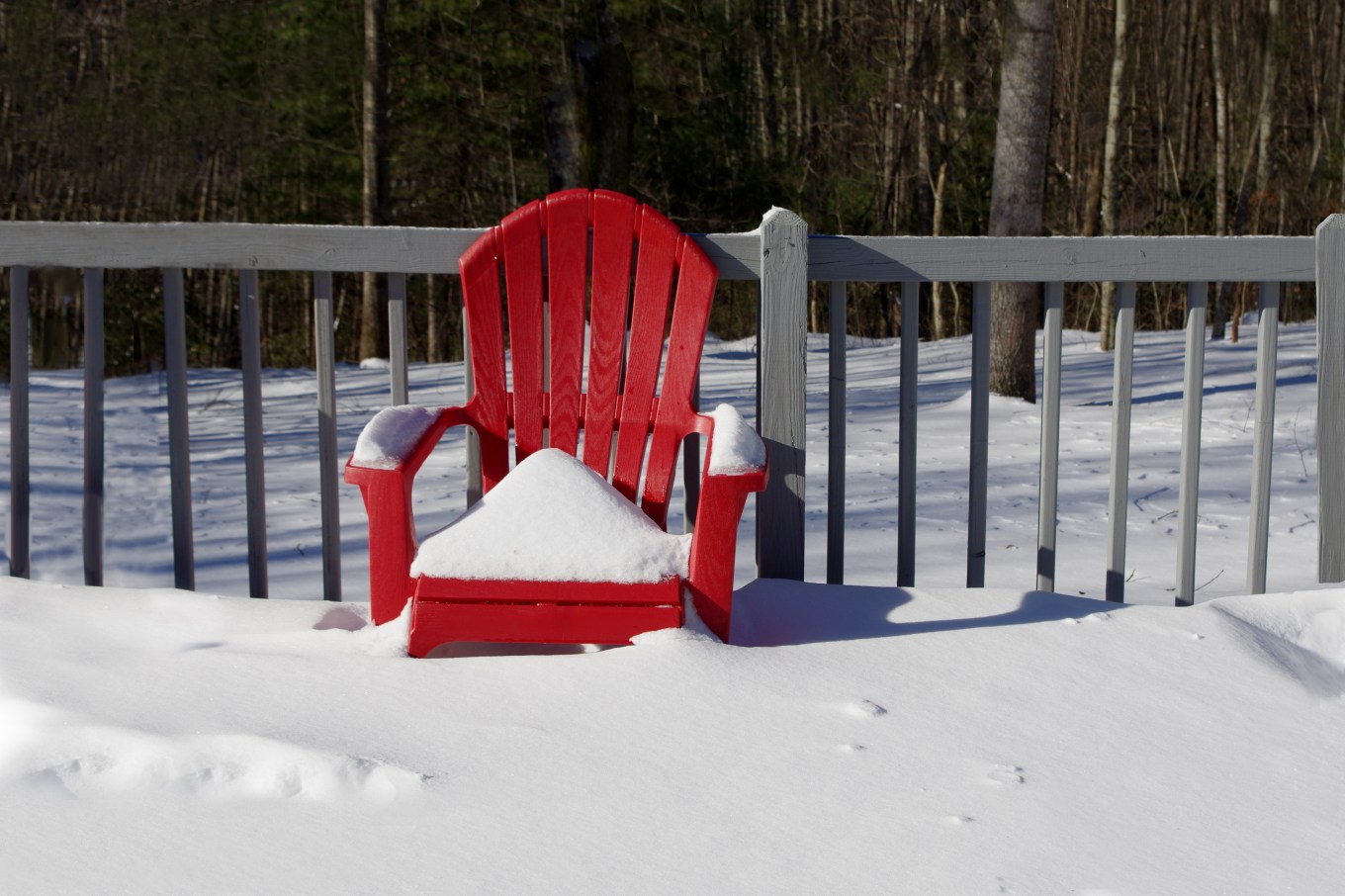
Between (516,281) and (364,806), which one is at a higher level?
(516,281)

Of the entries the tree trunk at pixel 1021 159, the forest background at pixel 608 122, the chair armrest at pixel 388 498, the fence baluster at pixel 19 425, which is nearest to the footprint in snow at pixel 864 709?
the chair armrest at pixel 388 498

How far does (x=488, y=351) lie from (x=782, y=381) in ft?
2.24

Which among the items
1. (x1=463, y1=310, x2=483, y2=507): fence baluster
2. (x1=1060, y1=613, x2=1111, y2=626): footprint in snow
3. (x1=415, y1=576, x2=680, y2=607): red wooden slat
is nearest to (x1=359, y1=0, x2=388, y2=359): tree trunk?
→ (x1=463, y1=310, x2=483, y2=507): fence baluster

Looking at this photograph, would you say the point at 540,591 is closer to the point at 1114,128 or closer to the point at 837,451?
the point at 837,451

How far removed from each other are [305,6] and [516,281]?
1191 cm

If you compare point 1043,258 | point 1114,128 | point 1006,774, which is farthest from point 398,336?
point 1114,128

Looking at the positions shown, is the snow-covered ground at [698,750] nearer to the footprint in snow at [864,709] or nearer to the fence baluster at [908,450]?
the footprint in snow at [864,709]

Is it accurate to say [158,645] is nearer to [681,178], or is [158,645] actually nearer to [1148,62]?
[681,178]

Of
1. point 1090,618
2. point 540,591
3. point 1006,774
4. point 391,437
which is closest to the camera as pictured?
point 1006,774

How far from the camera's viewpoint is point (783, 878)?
1.39 metres

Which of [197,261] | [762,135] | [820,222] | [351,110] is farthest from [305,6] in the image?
[197,261]

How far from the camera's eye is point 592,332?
2545 millimetres

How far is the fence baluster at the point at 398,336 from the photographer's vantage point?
2559mm

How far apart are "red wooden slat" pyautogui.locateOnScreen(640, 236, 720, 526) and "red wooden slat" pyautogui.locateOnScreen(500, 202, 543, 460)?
0.28m
